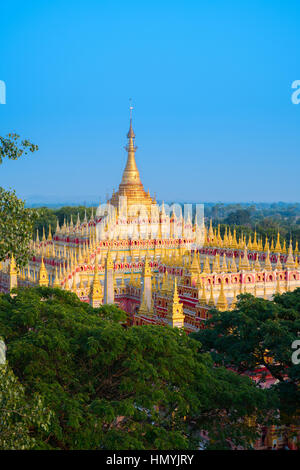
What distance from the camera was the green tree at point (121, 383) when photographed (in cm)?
1396

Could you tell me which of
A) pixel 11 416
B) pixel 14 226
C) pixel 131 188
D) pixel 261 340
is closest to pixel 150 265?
pixel 131 188

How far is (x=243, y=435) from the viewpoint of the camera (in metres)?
16.7

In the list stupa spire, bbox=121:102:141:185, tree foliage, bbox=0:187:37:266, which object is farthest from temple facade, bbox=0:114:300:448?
tree foliage, bbox=0:187:37:266

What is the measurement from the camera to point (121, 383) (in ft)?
49.8

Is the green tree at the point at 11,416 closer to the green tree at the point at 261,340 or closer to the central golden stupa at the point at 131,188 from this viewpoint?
the green tree at the point at 261,340

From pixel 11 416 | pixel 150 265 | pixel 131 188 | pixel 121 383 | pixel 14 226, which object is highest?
pixel 131 188

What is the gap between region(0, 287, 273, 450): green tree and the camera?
1396 cm

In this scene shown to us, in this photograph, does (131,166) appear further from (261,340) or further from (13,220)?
(13,220)

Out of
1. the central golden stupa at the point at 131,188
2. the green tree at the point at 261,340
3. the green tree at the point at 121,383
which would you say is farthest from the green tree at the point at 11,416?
the central golden stupa at the point at 131,188

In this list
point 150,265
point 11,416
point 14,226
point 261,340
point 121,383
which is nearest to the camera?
→ point 11,416

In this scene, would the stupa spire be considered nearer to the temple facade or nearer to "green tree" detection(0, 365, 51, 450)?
the temple facade
